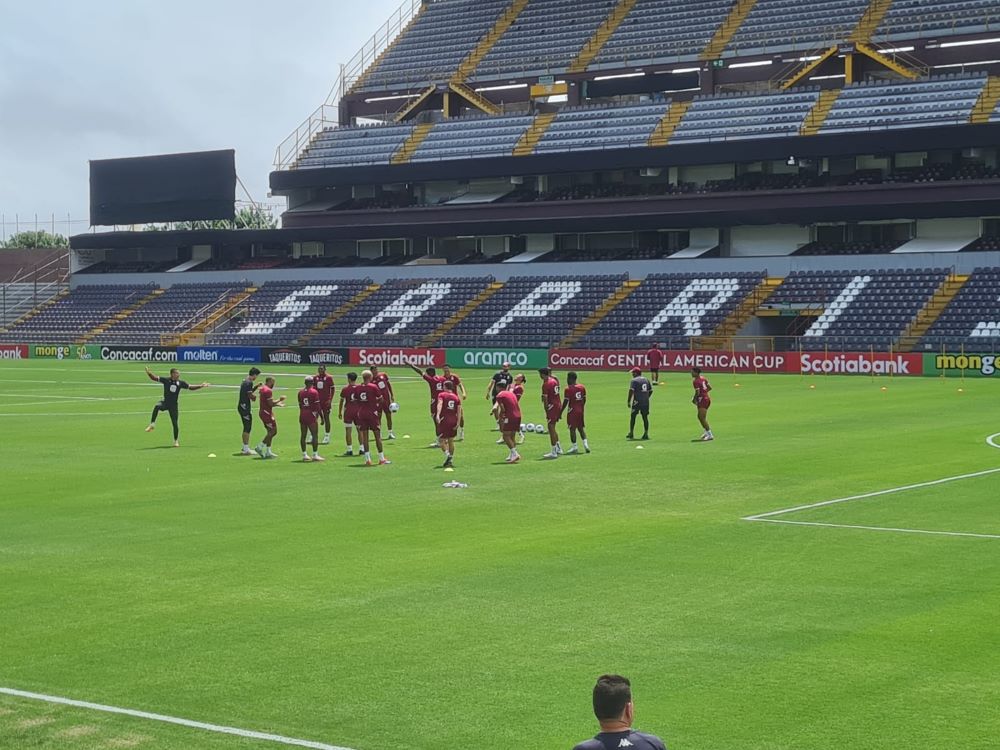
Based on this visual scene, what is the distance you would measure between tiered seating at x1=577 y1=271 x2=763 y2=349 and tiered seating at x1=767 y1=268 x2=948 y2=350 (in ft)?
9.16

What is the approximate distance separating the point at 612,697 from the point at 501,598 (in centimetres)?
917

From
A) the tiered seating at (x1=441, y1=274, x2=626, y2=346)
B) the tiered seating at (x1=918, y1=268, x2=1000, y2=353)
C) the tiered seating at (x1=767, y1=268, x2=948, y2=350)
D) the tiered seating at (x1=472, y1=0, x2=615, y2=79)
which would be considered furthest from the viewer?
the tiered seating at (x1=472, y1=0, x2=615, y2=79)

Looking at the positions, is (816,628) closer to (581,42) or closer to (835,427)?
(835,427)

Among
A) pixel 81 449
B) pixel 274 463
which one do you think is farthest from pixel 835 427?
pixel 81 449

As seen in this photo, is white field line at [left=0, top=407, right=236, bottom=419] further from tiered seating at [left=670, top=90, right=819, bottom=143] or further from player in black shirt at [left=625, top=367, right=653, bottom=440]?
tiered seating at [left=670, top=90, right=819, bottom=143]

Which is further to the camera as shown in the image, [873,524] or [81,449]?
[81,449]

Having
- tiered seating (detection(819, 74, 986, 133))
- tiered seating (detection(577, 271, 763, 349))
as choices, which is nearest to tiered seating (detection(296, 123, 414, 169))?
tiered seating (detection(577, 271, 763, 349))

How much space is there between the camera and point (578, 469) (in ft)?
93.5

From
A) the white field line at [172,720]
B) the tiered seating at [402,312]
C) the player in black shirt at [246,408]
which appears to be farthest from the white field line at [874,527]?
the tiered seating at [402,312]

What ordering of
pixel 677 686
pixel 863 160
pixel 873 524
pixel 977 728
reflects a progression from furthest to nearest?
pixel 863 160 → pixel 873 524 → pixel 677 686 → pixel 977 728

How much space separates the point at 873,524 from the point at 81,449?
798 inches

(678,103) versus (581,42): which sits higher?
(581,42)

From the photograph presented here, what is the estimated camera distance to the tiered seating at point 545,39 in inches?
3802

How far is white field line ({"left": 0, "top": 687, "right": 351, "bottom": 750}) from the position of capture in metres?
10.4
